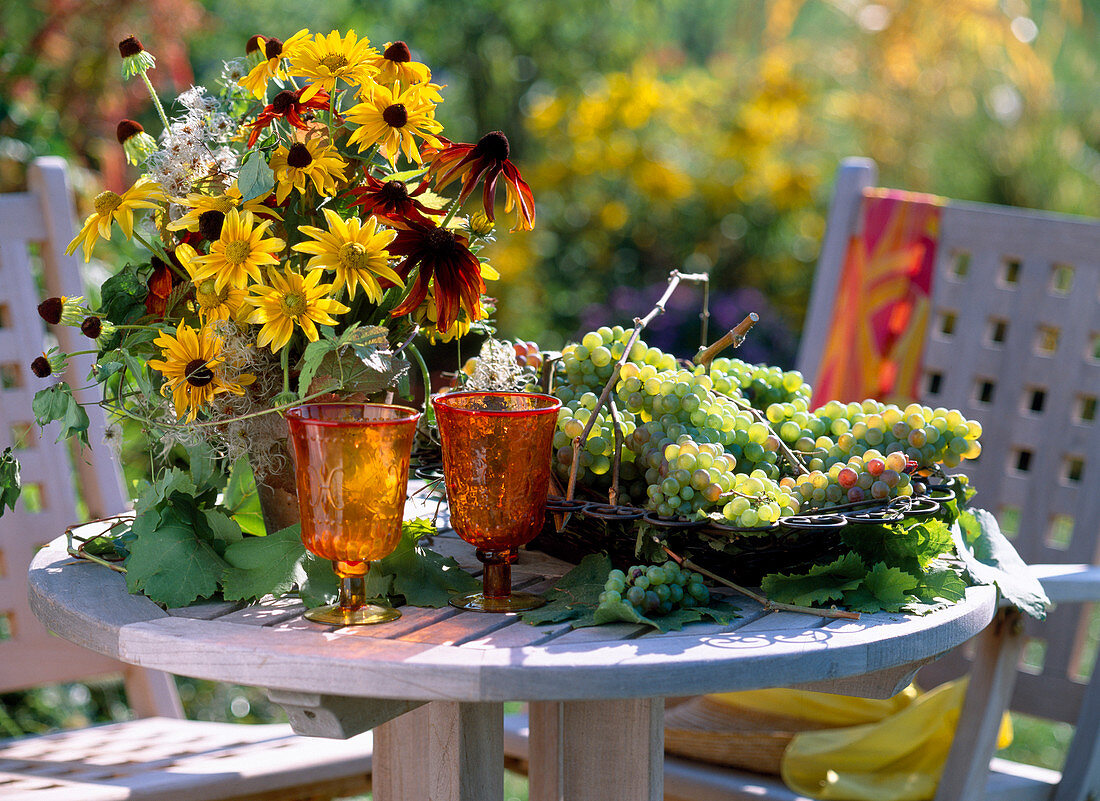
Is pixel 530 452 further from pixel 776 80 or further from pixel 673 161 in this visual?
pixel 776 80

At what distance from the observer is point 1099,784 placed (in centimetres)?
154

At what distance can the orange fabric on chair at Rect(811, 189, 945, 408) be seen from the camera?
2.16 meters

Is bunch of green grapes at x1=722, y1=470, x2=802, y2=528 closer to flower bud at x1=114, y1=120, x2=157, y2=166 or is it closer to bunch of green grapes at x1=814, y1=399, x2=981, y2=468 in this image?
bunch of green grapes at x1=814, y1=399, x2=981, y2=468

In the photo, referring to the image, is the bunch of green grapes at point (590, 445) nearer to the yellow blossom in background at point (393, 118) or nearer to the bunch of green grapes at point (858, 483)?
the bunch of green grapes at point (858, 483)

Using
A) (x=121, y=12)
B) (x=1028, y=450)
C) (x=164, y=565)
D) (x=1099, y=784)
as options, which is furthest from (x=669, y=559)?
(x=121, y=12)

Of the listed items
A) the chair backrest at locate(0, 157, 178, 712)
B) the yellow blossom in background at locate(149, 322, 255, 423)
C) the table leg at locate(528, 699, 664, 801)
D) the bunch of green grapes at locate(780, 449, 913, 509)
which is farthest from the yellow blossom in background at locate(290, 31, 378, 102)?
the chair backrest at locate(0, 157, 178, 712)

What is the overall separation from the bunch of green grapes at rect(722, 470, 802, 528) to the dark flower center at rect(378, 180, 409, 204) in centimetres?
40

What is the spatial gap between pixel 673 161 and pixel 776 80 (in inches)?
23.7

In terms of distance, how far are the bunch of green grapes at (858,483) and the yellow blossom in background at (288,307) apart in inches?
18.6

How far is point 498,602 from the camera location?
1059 millimetres

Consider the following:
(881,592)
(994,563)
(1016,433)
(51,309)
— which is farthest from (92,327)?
(1016,433)

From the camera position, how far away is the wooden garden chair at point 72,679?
1.46 m

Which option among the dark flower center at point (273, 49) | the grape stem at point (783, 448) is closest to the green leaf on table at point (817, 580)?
the grape stem at point (783, 448)

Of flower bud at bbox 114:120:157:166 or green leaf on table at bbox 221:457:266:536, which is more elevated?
flower bud at bbox 114:120:157:166
